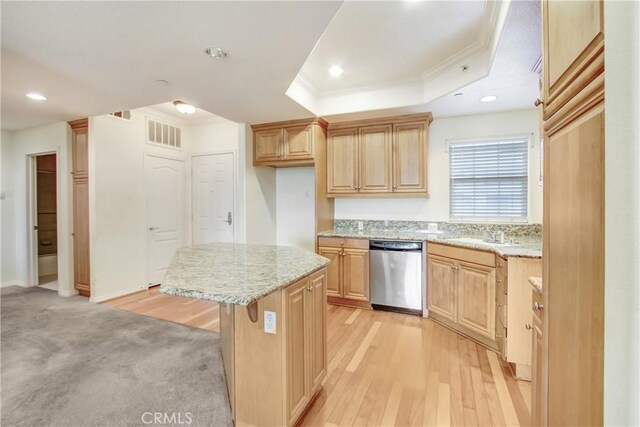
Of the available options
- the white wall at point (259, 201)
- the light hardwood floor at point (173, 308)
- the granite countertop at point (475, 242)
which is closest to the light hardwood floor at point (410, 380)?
the light hardwood floor at point (173, 308)

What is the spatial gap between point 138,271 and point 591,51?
501cm

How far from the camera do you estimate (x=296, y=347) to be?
5.03ft

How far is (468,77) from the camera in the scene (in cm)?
261

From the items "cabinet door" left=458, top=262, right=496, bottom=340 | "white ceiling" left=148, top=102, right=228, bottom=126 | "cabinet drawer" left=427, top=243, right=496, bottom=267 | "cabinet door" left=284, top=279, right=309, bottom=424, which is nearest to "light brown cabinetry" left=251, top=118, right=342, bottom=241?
"white ceiling" left=148, top=102, right=228, bottom=126

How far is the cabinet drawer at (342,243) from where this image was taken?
343cm

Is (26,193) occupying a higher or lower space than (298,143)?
lower

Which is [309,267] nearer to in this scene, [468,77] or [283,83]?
[283,83]

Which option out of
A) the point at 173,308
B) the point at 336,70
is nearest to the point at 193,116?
the point at 336,70

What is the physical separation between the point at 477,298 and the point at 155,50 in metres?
3.33

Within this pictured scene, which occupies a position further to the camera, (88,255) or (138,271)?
(138,271)

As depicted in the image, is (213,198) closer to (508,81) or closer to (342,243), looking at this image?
(342,243)

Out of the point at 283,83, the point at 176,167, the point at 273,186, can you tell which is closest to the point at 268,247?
the point at 283,83

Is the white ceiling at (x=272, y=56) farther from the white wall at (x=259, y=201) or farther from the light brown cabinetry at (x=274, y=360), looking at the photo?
the light brown cabinetry at (x=274, y=360)

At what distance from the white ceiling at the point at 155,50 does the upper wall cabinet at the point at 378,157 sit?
3.14 feet
